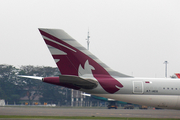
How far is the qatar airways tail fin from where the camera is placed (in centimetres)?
2780

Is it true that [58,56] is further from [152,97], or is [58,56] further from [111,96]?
[152,97]

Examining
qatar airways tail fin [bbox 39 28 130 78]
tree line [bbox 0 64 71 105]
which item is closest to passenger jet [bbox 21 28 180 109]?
qatar airways tail fin [bbox 39 28 130 78]

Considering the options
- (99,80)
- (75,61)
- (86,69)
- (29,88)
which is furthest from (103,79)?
(29,88)

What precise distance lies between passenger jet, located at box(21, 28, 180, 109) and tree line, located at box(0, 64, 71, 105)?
102m

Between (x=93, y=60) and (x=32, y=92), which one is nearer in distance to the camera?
(x=93, y=60)

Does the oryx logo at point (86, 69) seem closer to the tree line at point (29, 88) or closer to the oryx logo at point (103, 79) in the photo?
the oryx logo at point (103, 79)

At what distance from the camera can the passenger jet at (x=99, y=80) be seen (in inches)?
1094

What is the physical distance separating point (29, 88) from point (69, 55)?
361 ft

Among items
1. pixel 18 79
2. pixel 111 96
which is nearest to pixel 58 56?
pixel 111 96

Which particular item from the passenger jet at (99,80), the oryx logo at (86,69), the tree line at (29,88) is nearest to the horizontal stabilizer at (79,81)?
the passenger jet at (99,80)

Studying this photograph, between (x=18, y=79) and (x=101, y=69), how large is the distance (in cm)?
11312

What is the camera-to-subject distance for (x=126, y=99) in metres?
28.5

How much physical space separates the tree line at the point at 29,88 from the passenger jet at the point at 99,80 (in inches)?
4005

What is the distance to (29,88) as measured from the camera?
135 meters
